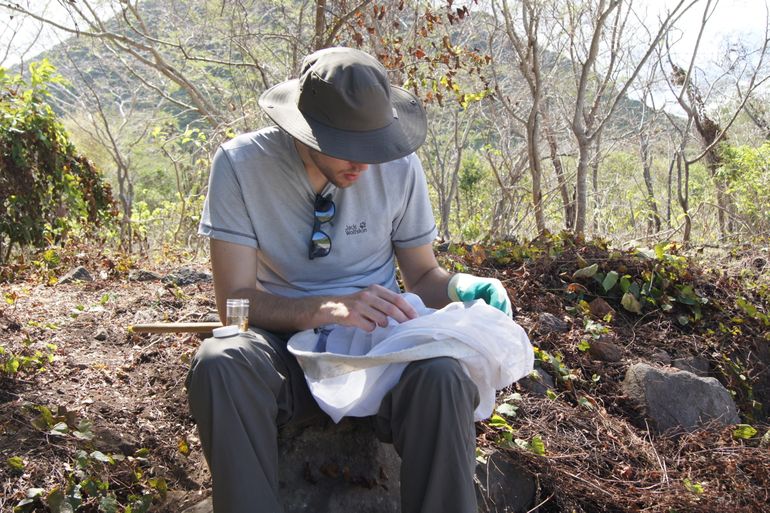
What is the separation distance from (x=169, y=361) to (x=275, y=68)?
6530 millimetres

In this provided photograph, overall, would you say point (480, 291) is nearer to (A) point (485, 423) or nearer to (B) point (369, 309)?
(B) point (369, 309)

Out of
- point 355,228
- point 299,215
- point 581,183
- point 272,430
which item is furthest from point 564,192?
point 272,430

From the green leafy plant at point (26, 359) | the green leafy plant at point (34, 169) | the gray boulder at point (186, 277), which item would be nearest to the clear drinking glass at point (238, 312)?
the green leafy plant at point (26, 359)

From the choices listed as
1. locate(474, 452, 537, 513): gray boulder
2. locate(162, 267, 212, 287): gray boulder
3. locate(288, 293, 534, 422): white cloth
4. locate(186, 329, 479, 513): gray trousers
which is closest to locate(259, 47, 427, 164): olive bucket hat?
A: locate(288, 293, 534, 422): white cloth

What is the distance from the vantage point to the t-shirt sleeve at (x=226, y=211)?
7.38ft

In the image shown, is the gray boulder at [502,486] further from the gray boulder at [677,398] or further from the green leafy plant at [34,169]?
the green leafy plant at [34,169]

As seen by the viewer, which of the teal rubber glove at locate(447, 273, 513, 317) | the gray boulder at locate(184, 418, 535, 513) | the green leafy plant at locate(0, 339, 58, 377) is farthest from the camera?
the green leafy plant at locate(0, 339, 58, 377)

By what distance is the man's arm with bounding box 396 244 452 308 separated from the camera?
2465 mm

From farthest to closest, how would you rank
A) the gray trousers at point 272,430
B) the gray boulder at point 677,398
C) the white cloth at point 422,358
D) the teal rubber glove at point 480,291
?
the gray boulder at point 677,398, the teal rubber glove at point 480,291, the white cloth at point 422,358, the gray trousers at point 272,430

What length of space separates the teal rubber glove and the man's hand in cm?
26

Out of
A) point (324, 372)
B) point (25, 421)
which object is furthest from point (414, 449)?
point (25, 421)

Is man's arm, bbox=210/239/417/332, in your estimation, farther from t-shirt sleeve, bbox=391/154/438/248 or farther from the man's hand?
t-shirt sleeve, bbox=391/154/438/248

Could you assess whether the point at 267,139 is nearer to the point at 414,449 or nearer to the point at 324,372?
the point at 324,372

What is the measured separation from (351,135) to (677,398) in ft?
6.02
